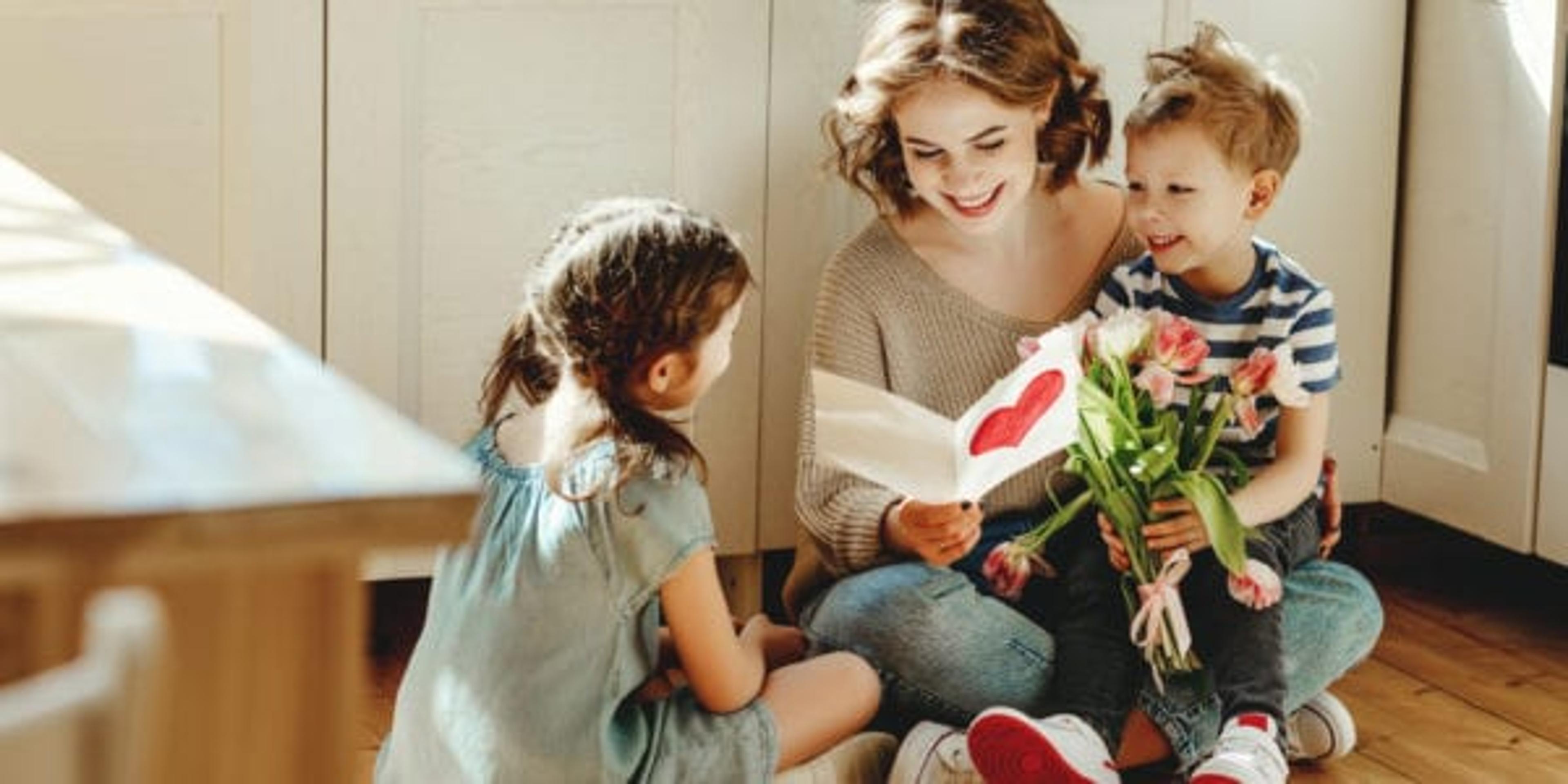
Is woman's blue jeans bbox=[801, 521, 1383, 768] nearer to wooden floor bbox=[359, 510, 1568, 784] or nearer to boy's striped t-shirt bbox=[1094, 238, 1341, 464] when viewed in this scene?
wooden floor bbox=[359, 510, 1568, 784]

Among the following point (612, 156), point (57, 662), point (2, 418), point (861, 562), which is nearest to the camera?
point (57, 662)

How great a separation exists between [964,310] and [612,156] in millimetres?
418

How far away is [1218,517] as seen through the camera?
7.99 feet

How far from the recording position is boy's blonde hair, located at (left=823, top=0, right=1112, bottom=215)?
253 centimetres

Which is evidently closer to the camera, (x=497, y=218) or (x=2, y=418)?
(x=2, y=418)

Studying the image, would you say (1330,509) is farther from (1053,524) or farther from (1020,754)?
(1020,754)

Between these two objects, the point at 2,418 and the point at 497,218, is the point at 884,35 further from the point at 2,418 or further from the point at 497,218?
the point at 2,418

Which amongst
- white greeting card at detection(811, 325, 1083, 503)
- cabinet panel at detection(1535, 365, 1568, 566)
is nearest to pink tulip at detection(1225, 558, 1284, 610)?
white greeting card at detection(811, 325, 1083, 503)

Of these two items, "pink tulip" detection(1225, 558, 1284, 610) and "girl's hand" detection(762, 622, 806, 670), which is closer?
"pink tulip" detection(1225, 558, 1284, 610)

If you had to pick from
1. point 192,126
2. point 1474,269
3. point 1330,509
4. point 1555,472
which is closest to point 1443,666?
point 1555,472

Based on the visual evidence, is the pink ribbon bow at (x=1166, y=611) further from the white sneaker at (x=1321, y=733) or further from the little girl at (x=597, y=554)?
the little girl at (x=597, y=554)

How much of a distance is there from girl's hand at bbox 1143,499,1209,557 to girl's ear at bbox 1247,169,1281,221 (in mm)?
299

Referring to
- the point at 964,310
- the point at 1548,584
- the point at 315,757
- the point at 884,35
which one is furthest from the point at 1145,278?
the point at 315,757

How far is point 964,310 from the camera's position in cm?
265
